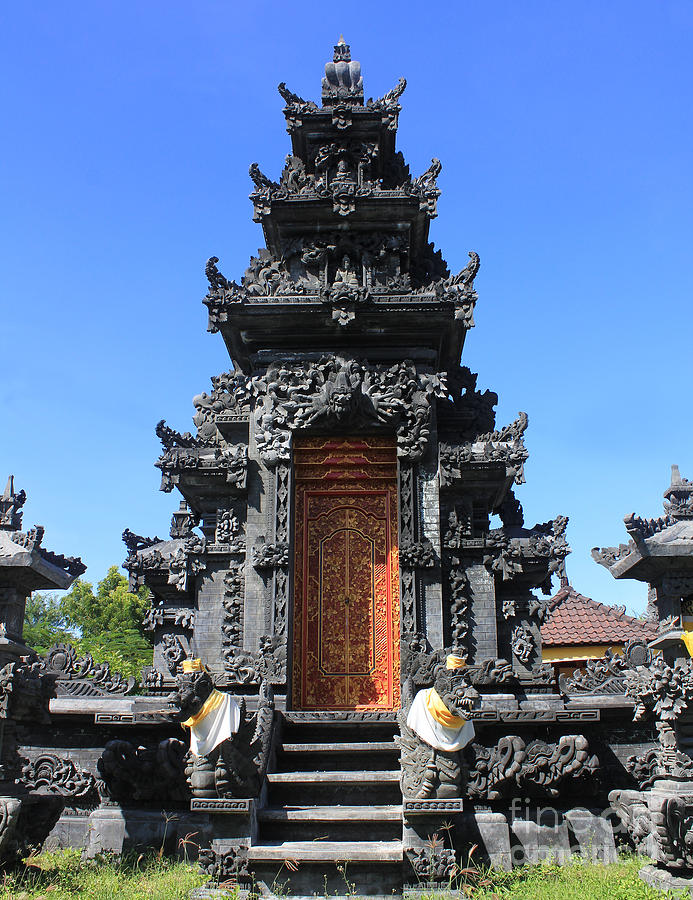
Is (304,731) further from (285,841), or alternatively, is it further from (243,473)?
(243,473)

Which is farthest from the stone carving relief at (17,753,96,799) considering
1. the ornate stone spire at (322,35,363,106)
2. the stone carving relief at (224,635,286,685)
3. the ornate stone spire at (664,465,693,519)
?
the ornate stone spire at (322,35,363,106)

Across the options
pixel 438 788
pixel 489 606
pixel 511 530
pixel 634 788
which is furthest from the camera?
pixel 511 530

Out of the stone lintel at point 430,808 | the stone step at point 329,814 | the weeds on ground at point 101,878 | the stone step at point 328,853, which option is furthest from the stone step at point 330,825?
the weeds on ground at point 101,878

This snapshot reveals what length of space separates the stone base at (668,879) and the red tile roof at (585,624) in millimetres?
13259

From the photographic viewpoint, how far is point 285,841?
8.55m

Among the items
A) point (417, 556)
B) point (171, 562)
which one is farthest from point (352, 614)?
point (171, 562)

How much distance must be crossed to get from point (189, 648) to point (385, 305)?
655 cm

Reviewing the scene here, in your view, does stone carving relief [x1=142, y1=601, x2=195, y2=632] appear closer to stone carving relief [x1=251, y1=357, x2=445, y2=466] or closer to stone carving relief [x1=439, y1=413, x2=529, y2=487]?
stone carving relief [x1=251, y1=357, x2=445, y2=466]

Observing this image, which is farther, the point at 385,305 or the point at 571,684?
the point at 385,305

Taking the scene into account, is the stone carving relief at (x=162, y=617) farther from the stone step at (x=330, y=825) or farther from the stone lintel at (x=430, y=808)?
the stone lintel at (x=430, y=808)

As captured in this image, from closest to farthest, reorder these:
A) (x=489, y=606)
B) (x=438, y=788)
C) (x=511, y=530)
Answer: (x=438, y=788) → (x=489, y=606) → (x=511, y=530)

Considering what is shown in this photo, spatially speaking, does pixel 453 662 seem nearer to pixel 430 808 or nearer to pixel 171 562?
pixel 430 808

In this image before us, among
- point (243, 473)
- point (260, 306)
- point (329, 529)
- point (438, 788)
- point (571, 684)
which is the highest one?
point (260, 306)

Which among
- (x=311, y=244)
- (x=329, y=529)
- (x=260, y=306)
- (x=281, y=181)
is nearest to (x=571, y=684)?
(x=329, y=529)
